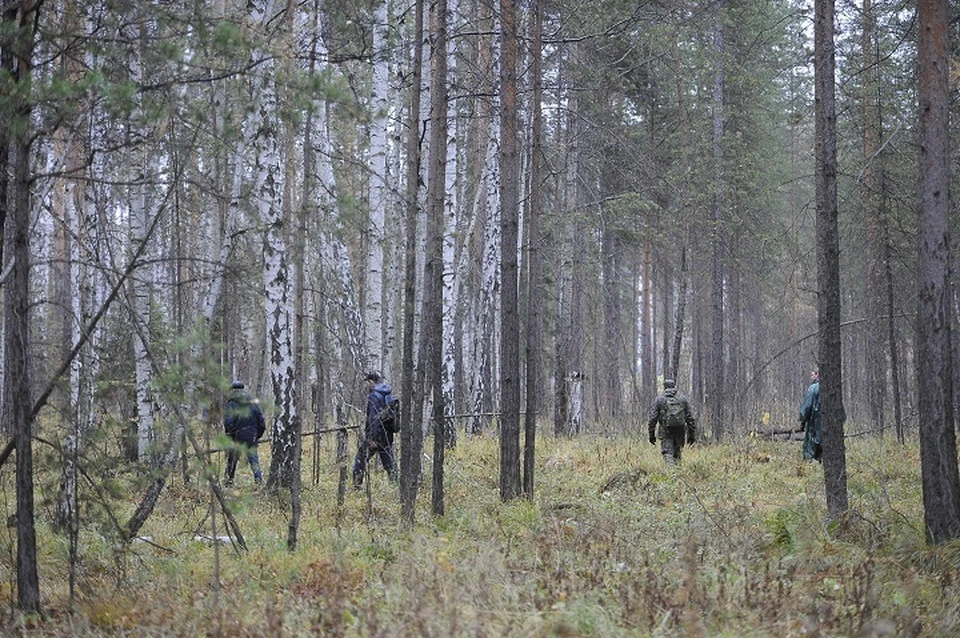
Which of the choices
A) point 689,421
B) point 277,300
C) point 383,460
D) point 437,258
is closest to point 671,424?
point 689,421

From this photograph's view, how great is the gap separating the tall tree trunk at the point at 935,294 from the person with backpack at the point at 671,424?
6447mm

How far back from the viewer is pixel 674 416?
49.7 feet

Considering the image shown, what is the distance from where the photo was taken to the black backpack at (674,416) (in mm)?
15148

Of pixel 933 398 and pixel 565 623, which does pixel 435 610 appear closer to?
pixel 565 623

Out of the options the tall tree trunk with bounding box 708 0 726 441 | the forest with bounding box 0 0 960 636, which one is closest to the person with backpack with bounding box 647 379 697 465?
the forest with bounding box 0 0 960 636

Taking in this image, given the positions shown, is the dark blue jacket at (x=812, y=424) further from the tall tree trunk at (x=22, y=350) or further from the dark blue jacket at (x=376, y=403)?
the tall tree trunk at (x=22, y=350)

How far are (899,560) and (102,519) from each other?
658cm

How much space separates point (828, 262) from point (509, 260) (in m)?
3.60

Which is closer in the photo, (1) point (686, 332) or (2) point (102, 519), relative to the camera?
(2) point (102, 519)

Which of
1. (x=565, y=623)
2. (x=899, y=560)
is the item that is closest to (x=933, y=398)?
(x=899, y=560)

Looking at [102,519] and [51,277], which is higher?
[51,277]

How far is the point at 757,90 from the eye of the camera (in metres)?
23.3

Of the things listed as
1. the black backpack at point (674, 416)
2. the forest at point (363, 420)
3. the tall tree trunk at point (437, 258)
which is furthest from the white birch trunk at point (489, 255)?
the tall tree trunk at point (437, 258)

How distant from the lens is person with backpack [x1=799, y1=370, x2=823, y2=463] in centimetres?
1484
